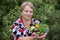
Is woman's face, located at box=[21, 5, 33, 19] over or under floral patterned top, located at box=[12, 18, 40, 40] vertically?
over

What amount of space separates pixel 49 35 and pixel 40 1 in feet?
3.25

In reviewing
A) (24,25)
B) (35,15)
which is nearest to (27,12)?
(24,25)

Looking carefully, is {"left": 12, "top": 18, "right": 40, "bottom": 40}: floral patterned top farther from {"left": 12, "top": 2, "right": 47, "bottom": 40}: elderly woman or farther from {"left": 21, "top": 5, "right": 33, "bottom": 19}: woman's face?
{"left": 21, "top": 5, "right": 33, "bottom": 19}: woman's face

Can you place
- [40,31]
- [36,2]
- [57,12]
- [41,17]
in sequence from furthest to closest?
[57,12]
[36,2]
[41,17]
[40,31]

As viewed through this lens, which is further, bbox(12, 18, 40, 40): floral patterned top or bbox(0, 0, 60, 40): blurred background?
bbox(0, 0, 60, 40): blurred background

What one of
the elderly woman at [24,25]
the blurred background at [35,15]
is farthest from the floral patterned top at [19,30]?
the blurred background at [35,15]

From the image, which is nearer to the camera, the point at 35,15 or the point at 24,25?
the point at 24,25

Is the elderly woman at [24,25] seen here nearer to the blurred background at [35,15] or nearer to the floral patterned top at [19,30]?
the floral patterned top at [19,30]

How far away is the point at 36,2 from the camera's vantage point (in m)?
7.49

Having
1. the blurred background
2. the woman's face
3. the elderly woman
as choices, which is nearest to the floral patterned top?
the elderly woman

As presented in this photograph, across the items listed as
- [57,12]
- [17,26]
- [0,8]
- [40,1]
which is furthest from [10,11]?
[17,26]

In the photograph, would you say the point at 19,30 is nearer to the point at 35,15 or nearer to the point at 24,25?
the point at 24,25

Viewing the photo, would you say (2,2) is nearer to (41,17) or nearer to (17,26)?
(41,17)

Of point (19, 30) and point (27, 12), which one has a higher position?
point (27, 12)
